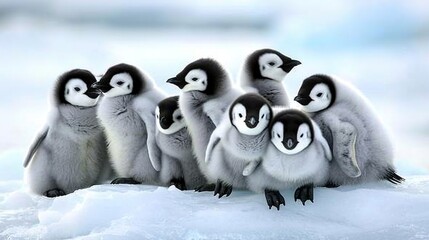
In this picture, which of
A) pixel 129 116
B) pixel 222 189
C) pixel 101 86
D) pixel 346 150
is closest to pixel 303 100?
pixel 346 150

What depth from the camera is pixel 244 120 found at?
11.4ft

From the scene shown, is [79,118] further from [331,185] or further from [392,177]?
[392,177]

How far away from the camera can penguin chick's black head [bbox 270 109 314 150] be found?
3420 millimetres

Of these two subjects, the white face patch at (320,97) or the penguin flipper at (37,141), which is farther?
the penguin flipper at (37,141)

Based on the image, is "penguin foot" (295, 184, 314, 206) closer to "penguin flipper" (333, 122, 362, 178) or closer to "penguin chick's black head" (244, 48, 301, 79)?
"penguin flipper" (333, 122, 362, 178)

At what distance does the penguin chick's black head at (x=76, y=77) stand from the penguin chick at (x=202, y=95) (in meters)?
0.63

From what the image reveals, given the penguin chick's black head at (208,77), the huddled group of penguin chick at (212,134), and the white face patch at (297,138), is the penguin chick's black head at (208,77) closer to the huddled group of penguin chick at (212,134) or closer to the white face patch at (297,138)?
the huddled group of penguin chick at (212,134)

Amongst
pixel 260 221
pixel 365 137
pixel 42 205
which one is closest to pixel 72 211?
pixel 42 205

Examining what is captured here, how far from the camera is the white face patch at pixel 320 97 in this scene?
3889 millimetres

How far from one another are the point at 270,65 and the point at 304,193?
3.30 ft

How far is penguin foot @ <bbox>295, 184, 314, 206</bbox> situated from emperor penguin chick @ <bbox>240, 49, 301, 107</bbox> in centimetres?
80

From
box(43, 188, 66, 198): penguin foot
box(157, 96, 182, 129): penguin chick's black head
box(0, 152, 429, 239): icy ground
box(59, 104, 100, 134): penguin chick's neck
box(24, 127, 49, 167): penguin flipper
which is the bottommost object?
box(43, 188, 66, 198): penguin foot

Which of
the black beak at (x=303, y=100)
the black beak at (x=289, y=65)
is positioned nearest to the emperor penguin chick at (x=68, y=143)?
the black beak at (x=289, y=65)

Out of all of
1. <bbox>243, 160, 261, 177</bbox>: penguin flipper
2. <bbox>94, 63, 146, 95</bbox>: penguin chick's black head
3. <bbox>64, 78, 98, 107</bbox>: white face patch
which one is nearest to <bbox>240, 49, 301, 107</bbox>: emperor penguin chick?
<bbox>94, 63, 146, 95</bbox>: penguin chick's black head
